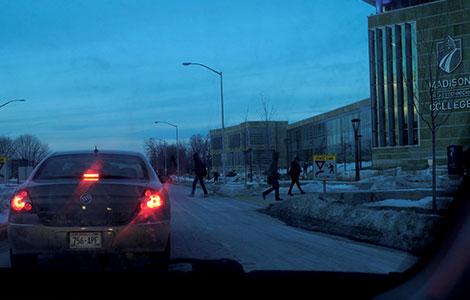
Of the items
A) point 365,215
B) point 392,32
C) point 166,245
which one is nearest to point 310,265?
point 166,245

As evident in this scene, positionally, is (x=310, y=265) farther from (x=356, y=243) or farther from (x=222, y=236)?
(x=222, y=236)

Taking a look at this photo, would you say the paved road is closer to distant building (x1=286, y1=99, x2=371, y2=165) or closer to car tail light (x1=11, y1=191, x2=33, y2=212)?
car tail light (x1=11, y1=191, x2=33, y2=212)

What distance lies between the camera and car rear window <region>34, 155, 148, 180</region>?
5379 mm

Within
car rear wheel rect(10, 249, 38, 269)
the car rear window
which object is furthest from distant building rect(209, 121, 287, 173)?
car rear wheel rect(10, 249, 38, 269)

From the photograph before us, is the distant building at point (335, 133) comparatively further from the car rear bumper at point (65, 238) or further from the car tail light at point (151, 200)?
the car rear bumper at point (65, 238)

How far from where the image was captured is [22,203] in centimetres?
471

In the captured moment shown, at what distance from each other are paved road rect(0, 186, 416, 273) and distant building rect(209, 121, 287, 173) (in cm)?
6226

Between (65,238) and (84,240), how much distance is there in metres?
0.19

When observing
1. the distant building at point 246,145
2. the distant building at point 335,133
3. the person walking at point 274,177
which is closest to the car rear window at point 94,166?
the person walking at point 274,177

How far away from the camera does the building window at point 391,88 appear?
145ft

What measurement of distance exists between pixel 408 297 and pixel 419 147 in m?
43.8

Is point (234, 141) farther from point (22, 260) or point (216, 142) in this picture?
point (22, 260)

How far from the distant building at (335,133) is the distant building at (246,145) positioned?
3814 millimetres

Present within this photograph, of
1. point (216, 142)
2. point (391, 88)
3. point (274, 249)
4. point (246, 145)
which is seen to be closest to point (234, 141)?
point (216, 142)
